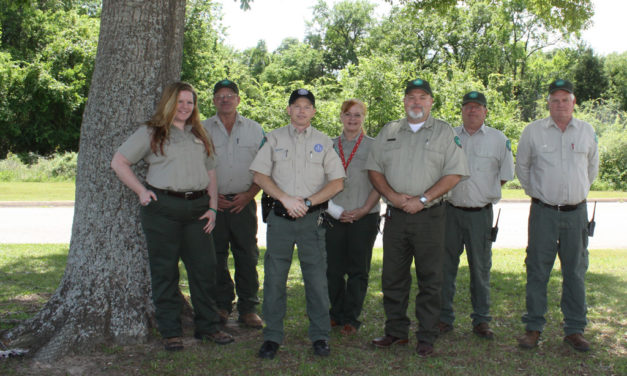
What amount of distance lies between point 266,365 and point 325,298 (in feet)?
2.51

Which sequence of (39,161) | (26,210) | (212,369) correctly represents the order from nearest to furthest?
(212,369), (26,210), (39,161)

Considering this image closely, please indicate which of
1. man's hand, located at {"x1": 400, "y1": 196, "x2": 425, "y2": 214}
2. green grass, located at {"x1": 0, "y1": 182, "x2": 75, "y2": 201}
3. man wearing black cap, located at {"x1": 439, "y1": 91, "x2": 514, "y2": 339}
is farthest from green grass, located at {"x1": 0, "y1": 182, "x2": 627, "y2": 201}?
man's hand, located at {"x1": 400, "y1": 196, "x2": 425, "y2": 214}

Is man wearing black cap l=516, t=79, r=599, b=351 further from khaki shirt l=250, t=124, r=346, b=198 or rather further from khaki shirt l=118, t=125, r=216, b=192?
khaki shirt l=118, t=125, r=216, b=192

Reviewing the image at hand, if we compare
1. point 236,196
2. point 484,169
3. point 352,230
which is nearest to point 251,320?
point 236,196

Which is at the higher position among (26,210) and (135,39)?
(135,39)

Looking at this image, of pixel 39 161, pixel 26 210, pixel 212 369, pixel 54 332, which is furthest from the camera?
pixel 39 161

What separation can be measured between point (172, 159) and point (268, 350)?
1762 millimetres

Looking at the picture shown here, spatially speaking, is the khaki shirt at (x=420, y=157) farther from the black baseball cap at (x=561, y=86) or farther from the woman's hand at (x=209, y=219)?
the woman's hand at (x=209, y=219)

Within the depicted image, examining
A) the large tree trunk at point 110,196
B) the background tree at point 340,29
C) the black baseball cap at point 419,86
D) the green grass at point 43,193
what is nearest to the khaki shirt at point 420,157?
the black baseball cap at point 419,86

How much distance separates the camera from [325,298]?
4.75 metres

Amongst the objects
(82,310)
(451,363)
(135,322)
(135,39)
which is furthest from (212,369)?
(135,39)

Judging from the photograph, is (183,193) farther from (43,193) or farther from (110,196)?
(43,193)

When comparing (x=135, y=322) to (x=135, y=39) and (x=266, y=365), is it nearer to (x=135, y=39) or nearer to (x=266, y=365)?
(x=266, y=365)

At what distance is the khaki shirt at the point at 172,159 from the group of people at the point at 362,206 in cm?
1
